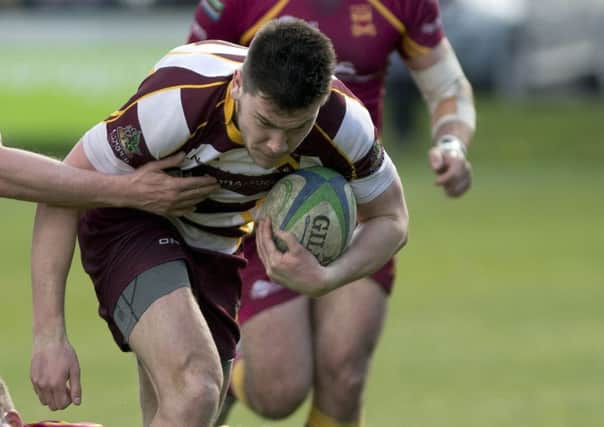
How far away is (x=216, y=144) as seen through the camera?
597cm

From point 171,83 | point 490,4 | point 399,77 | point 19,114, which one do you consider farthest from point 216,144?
point 490,4

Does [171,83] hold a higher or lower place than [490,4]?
higher

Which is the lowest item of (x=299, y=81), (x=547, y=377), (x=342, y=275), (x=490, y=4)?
(x=490, y=4)

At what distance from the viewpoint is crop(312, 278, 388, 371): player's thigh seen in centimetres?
773

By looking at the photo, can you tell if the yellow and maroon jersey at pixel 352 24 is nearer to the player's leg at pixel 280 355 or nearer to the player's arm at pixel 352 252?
the player's leg at pixel 280 355

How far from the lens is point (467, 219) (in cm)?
1931

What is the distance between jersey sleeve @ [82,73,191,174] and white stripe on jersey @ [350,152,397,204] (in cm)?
76

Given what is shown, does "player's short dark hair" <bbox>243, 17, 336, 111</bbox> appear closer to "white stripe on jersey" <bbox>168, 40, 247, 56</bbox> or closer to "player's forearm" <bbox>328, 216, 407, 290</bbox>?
"white stripe on jersey" <bbox>168, 40, 247, 56</bbox>

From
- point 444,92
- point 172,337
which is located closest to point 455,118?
point 444,92

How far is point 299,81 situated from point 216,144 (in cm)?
58

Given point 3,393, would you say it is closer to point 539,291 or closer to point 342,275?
point 342,275

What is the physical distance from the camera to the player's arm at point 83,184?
593 centimetres

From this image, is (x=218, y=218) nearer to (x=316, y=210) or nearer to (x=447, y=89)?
(x=316, y=210)

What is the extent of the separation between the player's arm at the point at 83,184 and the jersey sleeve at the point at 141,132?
2.5 inches
